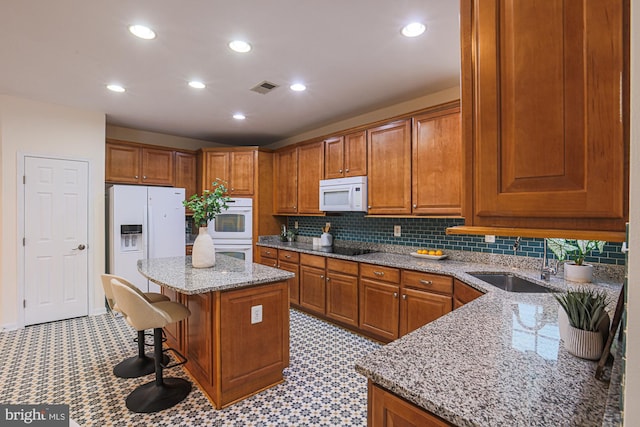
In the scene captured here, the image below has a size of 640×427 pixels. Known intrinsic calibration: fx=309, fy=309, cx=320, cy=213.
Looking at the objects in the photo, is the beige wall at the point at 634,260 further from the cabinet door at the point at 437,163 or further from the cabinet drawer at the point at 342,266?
the cabinet drawer at the point at 342,266

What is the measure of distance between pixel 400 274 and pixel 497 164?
7.59 feet

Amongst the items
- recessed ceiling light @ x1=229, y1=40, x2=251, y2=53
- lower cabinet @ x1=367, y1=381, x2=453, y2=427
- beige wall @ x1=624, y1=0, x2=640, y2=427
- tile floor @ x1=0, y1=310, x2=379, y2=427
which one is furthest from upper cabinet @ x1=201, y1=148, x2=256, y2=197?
beige wall @ x1=624, y1=0, x2=640, y2=427

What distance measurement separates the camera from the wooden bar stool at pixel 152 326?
6.49ft

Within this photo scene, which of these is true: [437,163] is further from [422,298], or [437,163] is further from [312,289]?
[312,289]

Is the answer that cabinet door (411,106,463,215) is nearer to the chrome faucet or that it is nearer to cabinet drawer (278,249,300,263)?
the chrome faucet

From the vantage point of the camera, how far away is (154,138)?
4.84 metres

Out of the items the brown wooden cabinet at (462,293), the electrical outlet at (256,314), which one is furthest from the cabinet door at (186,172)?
the brown wooden cabinet at (462,293)

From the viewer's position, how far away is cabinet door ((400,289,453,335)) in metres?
2.63

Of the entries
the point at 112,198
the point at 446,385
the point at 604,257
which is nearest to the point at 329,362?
the point at 446,385

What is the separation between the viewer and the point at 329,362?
8.98 feet

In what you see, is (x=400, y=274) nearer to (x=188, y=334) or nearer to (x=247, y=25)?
(x=188, y=334)

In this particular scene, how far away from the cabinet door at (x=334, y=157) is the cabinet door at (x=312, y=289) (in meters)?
1.24

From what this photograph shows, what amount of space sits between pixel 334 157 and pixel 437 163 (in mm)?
1414

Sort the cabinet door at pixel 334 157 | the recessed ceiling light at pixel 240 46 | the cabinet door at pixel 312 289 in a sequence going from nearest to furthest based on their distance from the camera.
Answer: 1. the recessed ceiling light at pixel 240 46
2. the cabinet door at pixel 312 289
3. the cabinet door at pixel 334 157
